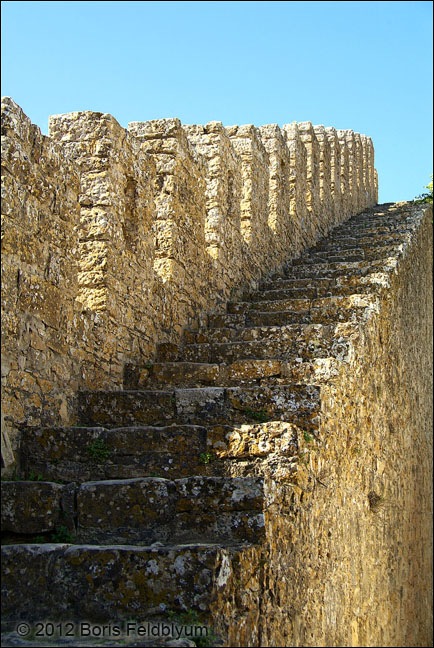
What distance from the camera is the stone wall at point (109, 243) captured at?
4574 mm

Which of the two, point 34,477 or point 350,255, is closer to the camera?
point 34,477

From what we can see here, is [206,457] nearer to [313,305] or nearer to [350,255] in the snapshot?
[313,305]

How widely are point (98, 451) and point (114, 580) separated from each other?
4.46 ft

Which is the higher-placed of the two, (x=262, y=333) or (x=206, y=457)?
(x=262, y=333)

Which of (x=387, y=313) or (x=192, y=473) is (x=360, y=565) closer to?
(x=192, y=473)

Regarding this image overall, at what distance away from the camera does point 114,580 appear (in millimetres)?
3293

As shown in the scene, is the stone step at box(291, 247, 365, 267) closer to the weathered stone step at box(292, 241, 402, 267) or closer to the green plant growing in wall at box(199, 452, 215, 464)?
the weathered stone step at box(292, 241, 402, 267)

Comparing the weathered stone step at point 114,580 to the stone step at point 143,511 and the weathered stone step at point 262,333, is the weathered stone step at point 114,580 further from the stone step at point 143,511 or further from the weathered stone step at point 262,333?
the weathered stone step at point 262,333

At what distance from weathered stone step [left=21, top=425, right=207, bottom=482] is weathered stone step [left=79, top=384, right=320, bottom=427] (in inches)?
18.4

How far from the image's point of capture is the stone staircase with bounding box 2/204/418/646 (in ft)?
10.8

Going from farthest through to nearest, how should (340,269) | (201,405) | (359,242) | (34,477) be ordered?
(359,242) → (340,269) → (201,405) → (34,477)

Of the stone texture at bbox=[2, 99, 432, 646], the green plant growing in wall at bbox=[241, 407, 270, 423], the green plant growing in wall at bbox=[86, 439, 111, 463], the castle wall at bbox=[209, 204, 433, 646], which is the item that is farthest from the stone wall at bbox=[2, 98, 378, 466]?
the castle wall at bbox=[209, 204, 433, 646]

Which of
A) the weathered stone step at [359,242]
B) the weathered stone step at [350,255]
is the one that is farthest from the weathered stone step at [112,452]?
the weathered stone step at [359,242]

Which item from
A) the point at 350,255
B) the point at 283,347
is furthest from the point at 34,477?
the point at 350,255
